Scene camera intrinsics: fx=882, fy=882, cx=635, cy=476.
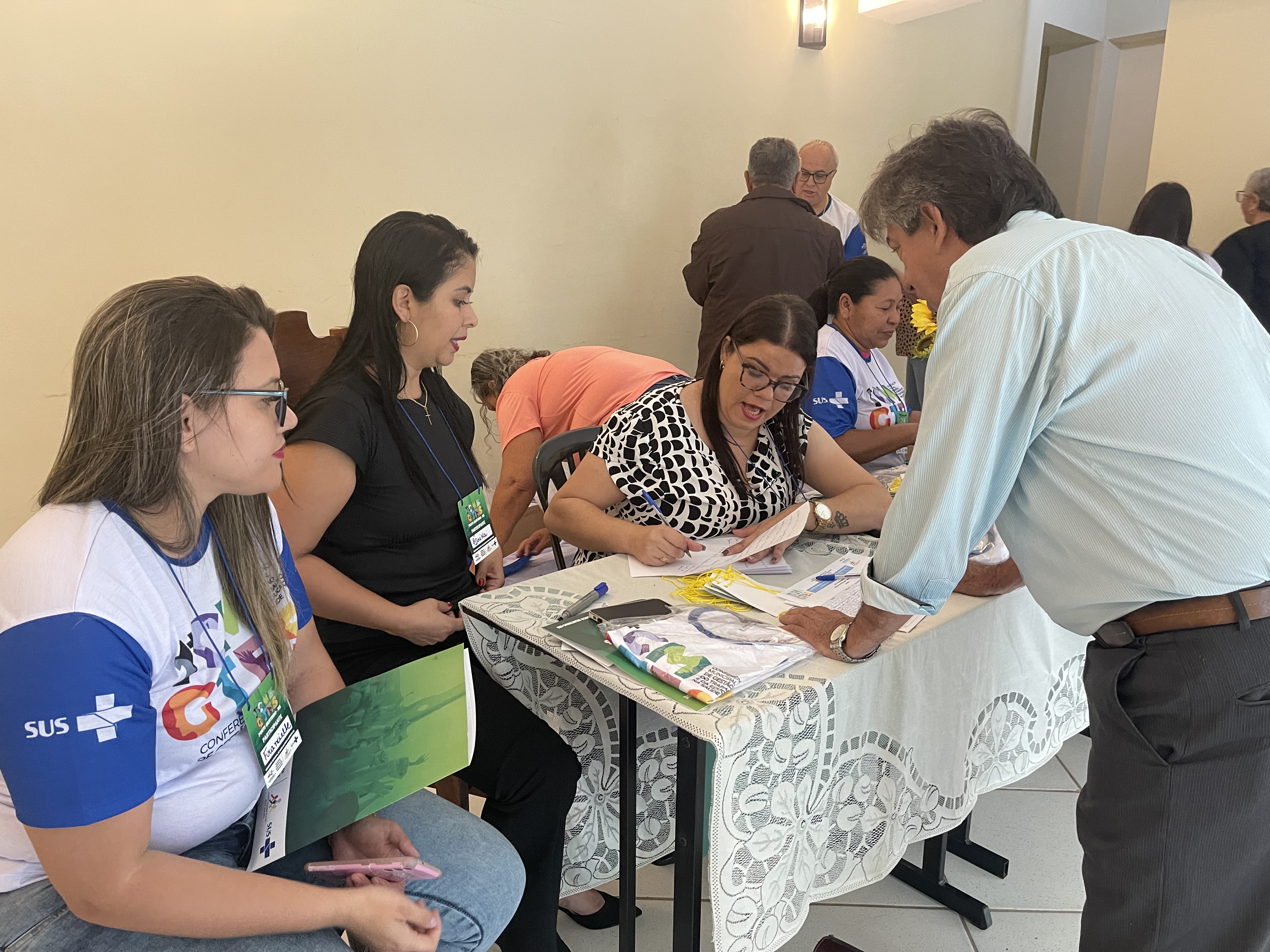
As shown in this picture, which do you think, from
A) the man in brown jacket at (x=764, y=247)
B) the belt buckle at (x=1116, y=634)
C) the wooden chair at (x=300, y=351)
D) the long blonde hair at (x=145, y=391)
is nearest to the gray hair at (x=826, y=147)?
the man in brown jacket at (x=764, y=247)

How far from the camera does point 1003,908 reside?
78.4 inches

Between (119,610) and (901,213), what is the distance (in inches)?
47.8

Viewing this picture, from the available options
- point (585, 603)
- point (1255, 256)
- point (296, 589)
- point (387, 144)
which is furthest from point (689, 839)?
point (1255, 256)

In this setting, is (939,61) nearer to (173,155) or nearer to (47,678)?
(173,155)

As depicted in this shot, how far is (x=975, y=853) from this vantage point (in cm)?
213

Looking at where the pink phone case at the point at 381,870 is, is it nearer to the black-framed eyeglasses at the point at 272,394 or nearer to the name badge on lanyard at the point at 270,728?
the name badge on lanyard at the point at 270,728

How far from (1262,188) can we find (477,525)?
4.41 metres

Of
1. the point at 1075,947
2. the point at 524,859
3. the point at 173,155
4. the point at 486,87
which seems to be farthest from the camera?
the point at 486,87

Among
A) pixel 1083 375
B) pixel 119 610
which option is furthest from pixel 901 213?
pixel 119 610

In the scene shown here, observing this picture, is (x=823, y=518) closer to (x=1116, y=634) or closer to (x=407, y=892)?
(x=1116, y=634)

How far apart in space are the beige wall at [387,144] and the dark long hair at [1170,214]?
1828mm

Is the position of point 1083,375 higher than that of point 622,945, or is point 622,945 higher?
point 1083,375

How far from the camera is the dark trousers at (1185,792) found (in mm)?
1147

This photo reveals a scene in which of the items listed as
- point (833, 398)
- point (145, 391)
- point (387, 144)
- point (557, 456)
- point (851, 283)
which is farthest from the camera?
point (387, 144)
